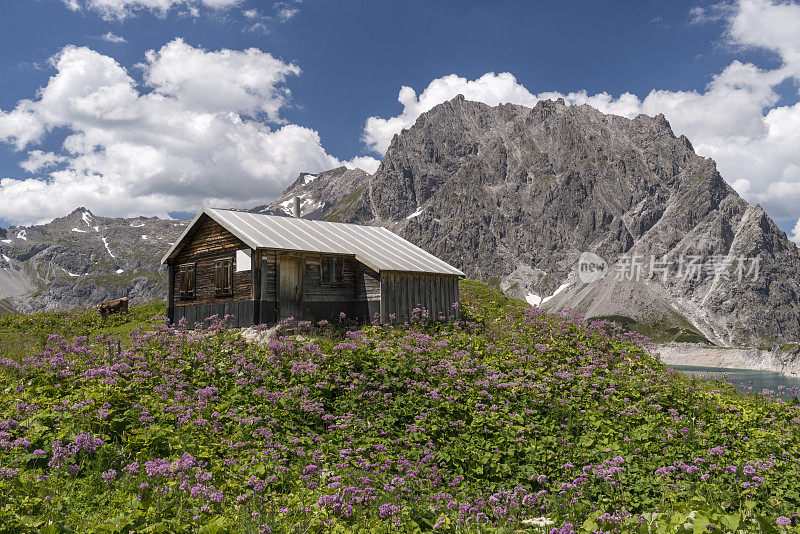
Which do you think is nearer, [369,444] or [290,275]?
[369,444]

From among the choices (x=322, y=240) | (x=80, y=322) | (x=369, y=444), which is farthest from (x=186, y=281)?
(x=369, y=444)

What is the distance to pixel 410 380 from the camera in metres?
12.9

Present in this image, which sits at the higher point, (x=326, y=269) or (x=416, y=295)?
(x=326, y=269)

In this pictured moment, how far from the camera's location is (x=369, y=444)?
973 cm

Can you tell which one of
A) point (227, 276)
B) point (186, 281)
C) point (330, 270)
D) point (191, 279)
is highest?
point (330, 270)

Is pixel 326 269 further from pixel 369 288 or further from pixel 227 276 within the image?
pixel 227 276

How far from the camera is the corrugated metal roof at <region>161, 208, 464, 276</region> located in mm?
25781

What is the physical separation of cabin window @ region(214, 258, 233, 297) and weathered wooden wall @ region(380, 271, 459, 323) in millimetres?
7529

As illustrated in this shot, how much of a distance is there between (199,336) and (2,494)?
967cm

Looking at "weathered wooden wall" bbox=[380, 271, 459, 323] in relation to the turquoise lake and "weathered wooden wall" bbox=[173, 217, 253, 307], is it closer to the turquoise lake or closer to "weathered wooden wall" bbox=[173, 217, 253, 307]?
"weathered wooden wall" bbox=[173, 217, 253, 307]

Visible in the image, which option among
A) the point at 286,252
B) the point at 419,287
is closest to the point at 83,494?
the point at 286,252

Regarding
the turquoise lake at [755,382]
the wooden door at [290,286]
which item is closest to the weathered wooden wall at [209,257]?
the wooden door at [290,286]

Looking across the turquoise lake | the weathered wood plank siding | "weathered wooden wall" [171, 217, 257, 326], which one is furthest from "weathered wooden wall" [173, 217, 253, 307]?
the turquoise lake

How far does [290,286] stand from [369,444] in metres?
16.8
